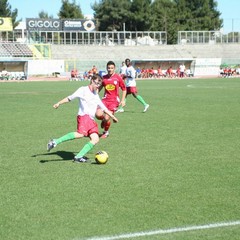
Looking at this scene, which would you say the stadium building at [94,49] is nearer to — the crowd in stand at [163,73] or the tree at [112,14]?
the crowd in stand at [163,73]

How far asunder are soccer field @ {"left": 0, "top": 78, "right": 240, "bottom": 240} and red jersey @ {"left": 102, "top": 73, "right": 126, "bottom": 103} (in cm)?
89

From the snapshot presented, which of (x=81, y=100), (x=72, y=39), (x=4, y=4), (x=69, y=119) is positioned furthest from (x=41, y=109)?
(x=4, y=4)

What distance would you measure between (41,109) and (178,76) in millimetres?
44884

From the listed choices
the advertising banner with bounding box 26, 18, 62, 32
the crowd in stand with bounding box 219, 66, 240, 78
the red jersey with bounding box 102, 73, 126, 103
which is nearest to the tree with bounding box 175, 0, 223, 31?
the advertising banner with bounding box 26, 18, 62, 32

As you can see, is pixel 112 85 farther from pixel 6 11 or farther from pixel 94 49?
pixel 6 11

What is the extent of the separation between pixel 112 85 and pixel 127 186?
6.44 m

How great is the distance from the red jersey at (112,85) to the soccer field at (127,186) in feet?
2.91

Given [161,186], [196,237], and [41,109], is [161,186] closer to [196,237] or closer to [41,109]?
[196,237]

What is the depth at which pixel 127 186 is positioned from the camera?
774cm

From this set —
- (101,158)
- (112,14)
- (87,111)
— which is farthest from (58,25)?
(101,158)

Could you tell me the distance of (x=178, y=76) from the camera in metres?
64.2

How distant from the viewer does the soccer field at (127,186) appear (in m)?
5.83

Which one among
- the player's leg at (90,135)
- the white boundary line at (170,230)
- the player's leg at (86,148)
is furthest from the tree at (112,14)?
the white boundary line at (170,230)

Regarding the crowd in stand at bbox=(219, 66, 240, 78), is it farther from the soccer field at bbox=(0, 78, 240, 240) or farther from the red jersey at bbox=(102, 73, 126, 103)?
the red jersey at bbox=(102, 73, 126, 103)
